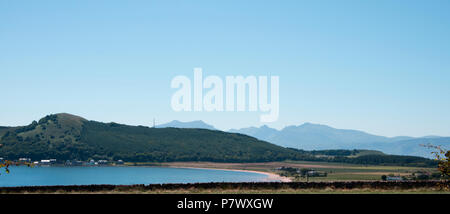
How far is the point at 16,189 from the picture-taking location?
44.1m

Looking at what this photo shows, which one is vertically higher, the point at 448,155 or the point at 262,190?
the point at 448,155

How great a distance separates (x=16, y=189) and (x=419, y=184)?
40030 mm
